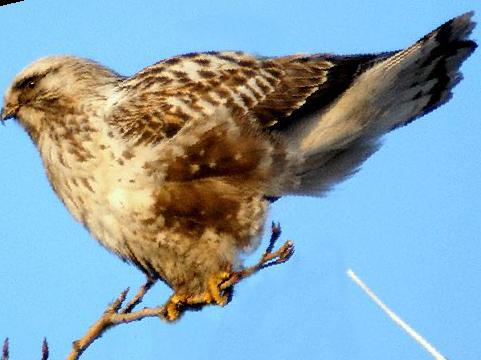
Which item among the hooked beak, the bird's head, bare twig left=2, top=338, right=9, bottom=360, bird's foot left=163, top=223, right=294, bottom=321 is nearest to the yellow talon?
bird's foot left=163, top=223, right=294, bottom=321

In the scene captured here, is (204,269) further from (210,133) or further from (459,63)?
(459,63)

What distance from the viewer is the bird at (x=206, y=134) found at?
4.52 metres

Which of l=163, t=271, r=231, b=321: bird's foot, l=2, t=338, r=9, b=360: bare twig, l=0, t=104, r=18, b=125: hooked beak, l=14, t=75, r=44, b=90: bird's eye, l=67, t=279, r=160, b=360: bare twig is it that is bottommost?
l=163, t=271, r=231, b=321: bird's foot

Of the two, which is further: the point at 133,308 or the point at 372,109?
the point at 372,109

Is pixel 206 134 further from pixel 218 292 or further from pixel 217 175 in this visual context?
pixel 218 292

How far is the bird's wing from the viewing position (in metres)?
4.62

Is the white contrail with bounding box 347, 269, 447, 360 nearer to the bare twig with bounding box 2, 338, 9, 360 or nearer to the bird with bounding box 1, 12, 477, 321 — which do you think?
the bare twig with bounding box 2, 338, 9, 360

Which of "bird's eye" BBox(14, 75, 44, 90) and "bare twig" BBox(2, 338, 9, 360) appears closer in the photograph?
"bare twig" BBox(2, 338, 9, 360)

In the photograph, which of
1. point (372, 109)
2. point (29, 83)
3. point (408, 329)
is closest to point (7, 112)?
point (29, 83)

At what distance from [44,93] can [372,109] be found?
203 cm

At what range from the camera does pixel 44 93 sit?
496 cm

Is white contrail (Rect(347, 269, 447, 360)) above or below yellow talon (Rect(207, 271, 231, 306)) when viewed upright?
above

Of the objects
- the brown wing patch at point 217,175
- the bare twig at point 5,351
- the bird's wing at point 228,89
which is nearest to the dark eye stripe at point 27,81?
the bird's wing at point 228,89

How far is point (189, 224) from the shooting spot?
4633 mm
